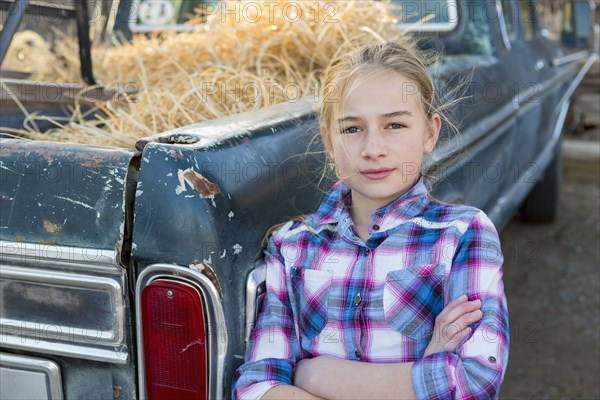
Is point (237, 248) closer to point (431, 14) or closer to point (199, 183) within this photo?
point (199, 183)

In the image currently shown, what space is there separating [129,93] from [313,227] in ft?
4.41

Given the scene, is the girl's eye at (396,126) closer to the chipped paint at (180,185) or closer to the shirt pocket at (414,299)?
the shirt pocket at (414,299)

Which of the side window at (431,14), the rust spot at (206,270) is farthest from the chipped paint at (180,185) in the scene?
the side window at (431,14)

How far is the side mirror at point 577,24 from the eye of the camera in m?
4.71

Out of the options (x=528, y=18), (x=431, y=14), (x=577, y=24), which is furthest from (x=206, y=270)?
(x=577, y=24)

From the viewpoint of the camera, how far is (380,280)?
4.43 ft

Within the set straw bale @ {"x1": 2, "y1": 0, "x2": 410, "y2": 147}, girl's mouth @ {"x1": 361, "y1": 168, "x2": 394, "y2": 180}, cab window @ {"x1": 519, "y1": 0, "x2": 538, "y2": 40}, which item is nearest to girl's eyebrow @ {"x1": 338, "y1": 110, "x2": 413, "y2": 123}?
girl's mouth @ {"x1": 361, "y1": 168, "x2": 394, "y2": 180}

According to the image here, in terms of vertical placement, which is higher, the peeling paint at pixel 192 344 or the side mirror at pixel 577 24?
the side mirror at pixel 577 24

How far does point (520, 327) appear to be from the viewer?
3.49 meters

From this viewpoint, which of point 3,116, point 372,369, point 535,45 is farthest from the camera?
point 535,45

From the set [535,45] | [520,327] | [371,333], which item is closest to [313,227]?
[371,333]

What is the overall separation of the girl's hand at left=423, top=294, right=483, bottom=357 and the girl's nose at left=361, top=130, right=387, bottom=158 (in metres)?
Result: 0.32

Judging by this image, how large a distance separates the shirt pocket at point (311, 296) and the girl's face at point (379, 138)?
0.64 feet

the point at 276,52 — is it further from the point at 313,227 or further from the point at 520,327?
the point at 520,327
